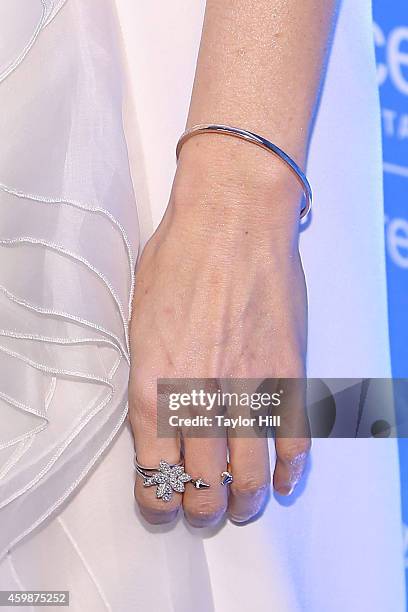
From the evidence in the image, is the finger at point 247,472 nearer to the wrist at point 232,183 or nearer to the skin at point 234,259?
the skin at point 234,259

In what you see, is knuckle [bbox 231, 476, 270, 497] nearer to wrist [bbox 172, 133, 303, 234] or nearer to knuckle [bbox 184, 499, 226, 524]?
knuckle [bbox 184, 499, 226, 524]

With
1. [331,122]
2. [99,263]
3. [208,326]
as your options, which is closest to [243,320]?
[208,326]

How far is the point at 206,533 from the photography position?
2.42 ft

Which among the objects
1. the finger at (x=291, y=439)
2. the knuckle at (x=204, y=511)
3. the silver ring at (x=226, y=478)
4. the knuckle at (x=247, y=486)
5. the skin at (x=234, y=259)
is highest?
the skin at (x=234, y=259)

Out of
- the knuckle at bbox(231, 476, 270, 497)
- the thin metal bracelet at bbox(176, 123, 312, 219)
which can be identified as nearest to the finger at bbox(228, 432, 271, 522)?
the knuckle at bbox(231, 476, 270, 497)

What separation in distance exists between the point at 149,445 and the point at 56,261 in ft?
0.63

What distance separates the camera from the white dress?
678 millimetres

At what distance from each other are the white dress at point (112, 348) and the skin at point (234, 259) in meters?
0.03

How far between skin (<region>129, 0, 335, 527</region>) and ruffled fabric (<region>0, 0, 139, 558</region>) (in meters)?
0.04

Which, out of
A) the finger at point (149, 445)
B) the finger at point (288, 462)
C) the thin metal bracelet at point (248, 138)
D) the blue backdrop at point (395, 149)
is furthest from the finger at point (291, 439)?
the blue backdrop at point (395, 149)

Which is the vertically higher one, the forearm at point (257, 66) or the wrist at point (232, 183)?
the forearm at point (257, 66)

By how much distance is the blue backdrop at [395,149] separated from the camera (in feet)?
3.35

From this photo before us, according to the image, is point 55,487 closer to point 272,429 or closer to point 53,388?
point 53,388

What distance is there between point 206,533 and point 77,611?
14 cm
